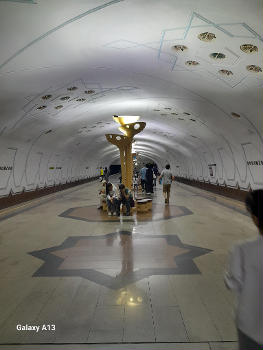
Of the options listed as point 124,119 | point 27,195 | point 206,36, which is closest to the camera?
point 206,36

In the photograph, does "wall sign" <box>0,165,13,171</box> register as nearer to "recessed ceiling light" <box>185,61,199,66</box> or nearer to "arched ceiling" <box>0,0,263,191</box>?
"arched ceiling" <box>0,0,263,191</box>

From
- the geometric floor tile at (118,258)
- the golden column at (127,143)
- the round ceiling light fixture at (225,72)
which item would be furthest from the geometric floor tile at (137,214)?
the round ceiling light fixture at (225,72)

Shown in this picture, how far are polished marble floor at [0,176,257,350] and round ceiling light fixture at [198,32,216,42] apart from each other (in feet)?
13.6

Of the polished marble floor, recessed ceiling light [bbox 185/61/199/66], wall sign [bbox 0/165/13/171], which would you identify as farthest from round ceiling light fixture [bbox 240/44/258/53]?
wall sign [bbox 0/165/13/171]

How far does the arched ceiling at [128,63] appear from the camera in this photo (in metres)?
4.54

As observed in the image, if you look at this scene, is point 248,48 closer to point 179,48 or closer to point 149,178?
point 179,48

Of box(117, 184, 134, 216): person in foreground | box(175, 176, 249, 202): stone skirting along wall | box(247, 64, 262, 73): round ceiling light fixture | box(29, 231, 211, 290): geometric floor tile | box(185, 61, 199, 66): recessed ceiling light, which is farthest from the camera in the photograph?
box(175, 176, 249, 202): stone skirting along wall

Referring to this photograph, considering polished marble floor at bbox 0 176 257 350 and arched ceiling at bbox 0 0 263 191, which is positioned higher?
arched ceiling at bbox 0 0 263 191

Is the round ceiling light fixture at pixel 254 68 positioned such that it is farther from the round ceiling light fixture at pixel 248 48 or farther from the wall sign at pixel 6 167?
the wall sign at pixel 6 167

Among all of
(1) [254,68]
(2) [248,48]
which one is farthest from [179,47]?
(1) [254,68]

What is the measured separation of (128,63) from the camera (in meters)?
6.98

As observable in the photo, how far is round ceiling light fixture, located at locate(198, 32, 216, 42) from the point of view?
5.25 m

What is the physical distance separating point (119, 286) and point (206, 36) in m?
4.70

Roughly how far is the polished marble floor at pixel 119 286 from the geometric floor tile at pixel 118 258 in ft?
0.05
